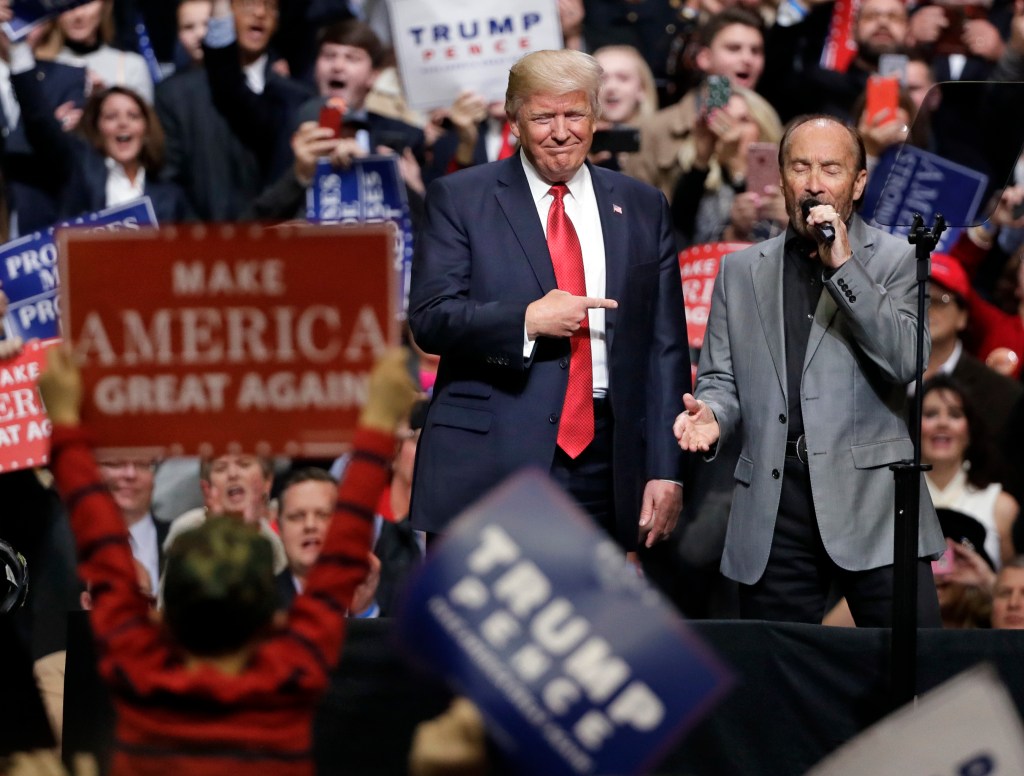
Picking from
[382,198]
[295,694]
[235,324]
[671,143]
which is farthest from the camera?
[671,143]

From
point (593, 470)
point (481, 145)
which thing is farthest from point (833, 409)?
point (481, 145)

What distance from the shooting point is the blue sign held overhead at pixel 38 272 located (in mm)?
6273

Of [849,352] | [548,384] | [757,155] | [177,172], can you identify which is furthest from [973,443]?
[177,172]

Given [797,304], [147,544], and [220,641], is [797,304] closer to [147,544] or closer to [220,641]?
[220,641]

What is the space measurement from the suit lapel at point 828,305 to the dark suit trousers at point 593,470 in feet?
1.73

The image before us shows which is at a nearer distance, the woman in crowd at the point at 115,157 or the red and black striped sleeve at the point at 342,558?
the red and black striped sleeve at the point at 342,558

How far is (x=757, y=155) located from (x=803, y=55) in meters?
2.24

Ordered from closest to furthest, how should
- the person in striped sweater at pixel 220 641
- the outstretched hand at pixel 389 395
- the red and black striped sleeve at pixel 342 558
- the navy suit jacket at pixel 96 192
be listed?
the person in striped sweater at pixel 220 641 < the red and black striped sleeve at pixel 342 558 < the outstretched hand at pixel 389 395 < the navy suit jacket at pixel 96 192

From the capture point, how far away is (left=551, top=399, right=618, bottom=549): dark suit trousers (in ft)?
14.3

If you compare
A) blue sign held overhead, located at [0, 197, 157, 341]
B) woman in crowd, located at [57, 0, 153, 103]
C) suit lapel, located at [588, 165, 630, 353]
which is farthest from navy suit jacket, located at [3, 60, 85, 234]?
suit lapel, located at [588, 165, 630, 353]

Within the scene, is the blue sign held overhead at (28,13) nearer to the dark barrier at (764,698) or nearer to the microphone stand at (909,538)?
the dark barrier at (764,698)

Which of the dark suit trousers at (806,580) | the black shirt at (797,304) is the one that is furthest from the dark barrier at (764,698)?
the black shirt at (797,304)

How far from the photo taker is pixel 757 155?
609 centimetres

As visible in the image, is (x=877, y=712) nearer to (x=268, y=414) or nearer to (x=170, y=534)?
(x=268, y=414)
